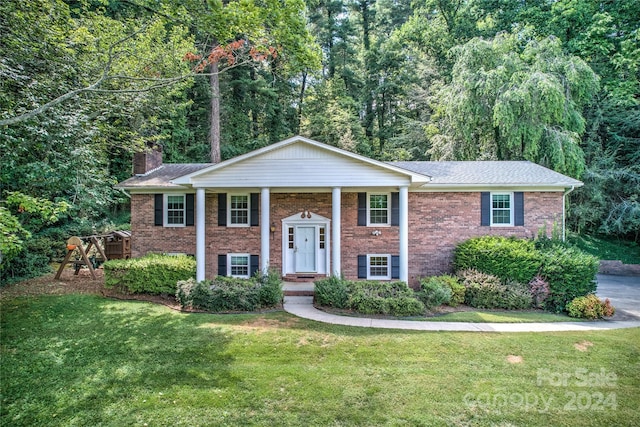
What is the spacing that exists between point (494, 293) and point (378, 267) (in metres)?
4.29

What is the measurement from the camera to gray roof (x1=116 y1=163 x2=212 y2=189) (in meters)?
13.1

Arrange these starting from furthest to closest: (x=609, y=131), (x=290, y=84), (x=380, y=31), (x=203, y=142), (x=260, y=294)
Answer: (x=380, y=31)
(x=290, y=84)
(x=203, y=142)
(x=609, y=131)
(x=260, y=294)

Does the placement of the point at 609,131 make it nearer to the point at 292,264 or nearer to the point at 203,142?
the point at 292,264

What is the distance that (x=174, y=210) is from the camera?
533 inches

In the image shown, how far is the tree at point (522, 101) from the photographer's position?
51.9 ft

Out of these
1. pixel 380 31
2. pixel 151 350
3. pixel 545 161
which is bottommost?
pixel 151 350

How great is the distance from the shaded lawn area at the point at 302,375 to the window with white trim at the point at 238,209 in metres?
5.54

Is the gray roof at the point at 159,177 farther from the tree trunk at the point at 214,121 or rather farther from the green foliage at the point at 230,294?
the tree trunk at the point at 214,121

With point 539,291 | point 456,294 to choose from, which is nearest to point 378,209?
point 456,294

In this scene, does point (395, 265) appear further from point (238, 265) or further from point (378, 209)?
point (238, 265)

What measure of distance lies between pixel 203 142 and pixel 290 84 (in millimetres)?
9518

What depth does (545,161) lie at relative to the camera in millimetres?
16516

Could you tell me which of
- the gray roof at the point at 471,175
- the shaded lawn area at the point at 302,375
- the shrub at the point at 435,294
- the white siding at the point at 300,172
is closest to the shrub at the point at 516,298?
the shrub at the point at 435,294

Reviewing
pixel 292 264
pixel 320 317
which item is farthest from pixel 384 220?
pixel 320 317
